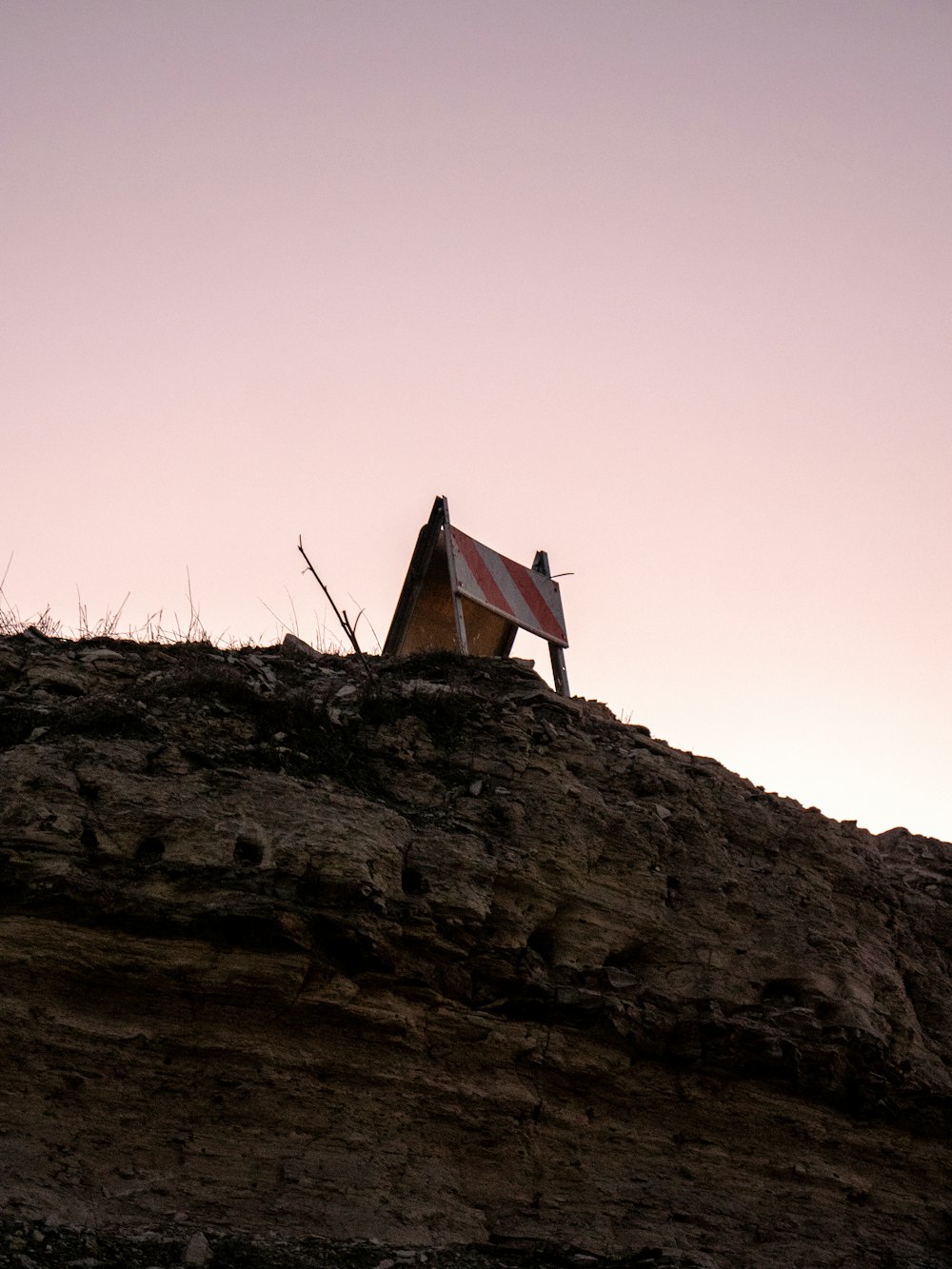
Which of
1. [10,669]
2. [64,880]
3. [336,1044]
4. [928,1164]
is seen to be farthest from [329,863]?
[928,1164]

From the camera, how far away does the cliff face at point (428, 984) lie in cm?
527

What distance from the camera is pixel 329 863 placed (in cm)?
575

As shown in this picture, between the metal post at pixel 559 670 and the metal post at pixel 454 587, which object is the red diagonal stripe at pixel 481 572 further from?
the metal post at pixel 559 670

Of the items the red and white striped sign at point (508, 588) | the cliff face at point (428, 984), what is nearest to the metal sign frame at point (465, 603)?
the red and white striped sign at point (508, 588)

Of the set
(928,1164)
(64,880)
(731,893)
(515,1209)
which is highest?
(731,893)

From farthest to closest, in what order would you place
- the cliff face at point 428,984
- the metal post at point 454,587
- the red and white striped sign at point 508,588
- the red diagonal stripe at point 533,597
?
the red diagonal stripe at point 533,597 < the red and white striped sign at point 508,588 < the metal post at point 454,587 < the cliff face at point 428,984

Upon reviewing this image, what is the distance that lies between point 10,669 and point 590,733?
369cm

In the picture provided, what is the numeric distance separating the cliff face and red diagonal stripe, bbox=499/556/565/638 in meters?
1.53

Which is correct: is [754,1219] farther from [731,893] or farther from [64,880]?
[64,880]

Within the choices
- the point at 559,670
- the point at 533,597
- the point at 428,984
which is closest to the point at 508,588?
the point at 533,597

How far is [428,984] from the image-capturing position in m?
5.83

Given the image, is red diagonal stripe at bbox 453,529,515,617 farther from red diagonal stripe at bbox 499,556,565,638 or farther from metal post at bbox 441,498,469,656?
red diagonal stripe at bbox 499,556,565,638

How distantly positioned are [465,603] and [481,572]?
35 centimetres

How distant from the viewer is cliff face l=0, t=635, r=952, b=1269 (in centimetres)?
527
